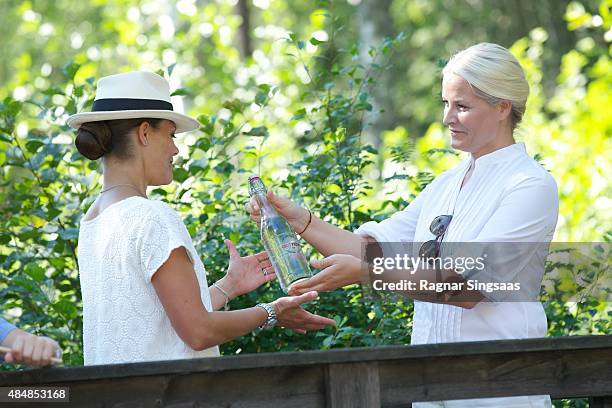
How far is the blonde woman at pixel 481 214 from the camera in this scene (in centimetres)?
294

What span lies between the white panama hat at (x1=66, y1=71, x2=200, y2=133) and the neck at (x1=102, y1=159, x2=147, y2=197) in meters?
0.15

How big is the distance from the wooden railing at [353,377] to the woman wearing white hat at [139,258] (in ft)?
0.83

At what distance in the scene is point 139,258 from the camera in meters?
2.67

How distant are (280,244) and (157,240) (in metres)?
0.70

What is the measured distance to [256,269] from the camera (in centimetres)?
339

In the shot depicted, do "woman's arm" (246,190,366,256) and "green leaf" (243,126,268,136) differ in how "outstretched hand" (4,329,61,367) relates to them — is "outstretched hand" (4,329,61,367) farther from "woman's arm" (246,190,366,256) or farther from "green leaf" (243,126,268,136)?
"green leaf" (243,126,268,136)

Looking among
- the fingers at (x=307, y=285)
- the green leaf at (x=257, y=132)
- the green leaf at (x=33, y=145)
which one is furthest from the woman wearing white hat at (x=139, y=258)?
the green leaf at (x=257, y=132)

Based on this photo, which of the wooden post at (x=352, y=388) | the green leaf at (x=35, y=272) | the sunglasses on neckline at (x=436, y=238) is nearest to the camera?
the wooden post at (x=352, y=388)

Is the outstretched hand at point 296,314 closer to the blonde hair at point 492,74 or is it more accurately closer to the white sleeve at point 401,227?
the white sleeve at point 401,227

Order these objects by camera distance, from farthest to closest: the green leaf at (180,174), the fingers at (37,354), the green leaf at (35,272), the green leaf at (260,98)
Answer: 1. the green leaf at (260,98)
2. the green leaf at (180,174)
3. the green leaf at (35,272)
4. the fingers at (37,354)

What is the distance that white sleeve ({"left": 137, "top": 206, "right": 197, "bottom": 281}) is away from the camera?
A: 8.63ft

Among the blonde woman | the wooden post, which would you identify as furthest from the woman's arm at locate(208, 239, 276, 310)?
the wooden post

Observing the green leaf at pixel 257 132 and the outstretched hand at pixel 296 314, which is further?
the green leaf at pixel 257 132

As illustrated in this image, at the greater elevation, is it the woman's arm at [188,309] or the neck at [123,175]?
the neck at [123,175]
